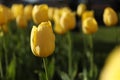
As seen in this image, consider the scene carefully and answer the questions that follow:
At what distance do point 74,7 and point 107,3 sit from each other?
3.71ft

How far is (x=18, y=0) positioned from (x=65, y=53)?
10737mm

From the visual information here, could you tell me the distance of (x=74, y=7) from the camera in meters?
12.3

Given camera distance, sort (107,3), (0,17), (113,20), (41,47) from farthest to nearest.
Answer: (107,3) < (113,20) < (0,17) < (41,47)

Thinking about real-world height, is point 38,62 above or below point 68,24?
below

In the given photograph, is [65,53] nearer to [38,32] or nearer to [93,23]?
[93,23]

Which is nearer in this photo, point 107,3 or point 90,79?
point 90,79

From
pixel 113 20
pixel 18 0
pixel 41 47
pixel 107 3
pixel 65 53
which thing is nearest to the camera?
pixel 41 47

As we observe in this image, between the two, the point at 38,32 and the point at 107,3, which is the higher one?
the point at 38,32

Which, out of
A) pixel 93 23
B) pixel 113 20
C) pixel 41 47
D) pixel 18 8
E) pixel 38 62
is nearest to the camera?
pixel 41 47

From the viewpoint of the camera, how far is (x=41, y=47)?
1.75 m

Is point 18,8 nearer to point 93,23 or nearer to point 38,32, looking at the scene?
point 93,23

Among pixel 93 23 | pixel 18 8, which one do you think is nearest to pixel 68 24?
pixel 93 23

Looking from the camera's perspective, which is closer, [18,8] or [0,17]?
[0,17]

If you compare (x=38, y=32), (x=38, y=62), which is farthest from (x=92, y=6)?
(x=38, y=32)
